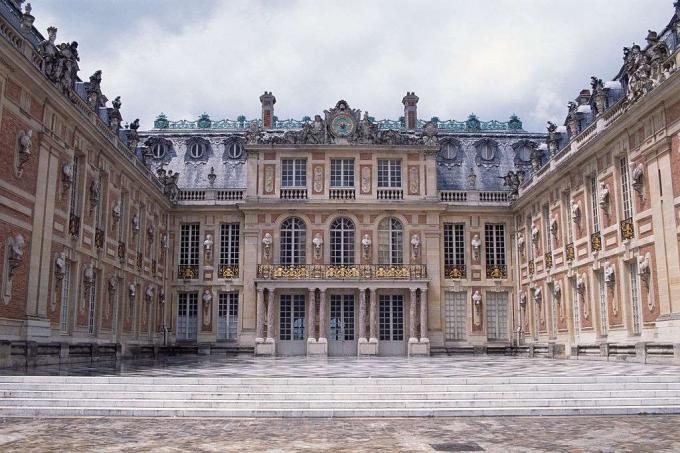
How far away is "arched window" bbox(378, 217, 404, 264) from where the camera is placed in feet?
110

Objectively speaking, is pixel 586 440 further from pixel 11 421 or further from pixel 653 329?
pixel 653 329

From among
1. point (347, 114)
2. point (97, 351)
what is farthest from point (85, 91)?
point (347, 114)

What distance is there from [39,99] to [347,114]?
691 inches

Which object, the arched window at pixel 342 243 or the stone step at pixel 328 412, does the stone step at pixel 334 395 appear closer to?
the stone step at pixel 328 412

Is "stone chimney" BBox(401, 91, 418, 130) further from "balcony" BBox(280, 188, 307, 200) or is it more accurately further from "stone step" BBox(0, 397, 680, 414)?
"stone step" BBox(0, 397, 680, 414)

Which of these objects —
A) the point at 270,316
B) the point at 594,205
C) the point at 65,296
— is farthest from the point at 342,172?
the point at 65,296

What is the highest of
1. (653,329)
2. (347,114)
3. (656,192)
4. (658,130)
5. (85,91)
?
(347,114)

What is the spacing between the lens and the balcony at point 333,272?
3272cm

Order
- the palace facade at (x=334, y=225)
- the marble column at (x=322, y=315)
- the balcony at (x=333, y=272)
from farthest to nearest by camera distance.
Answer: the balcony at (x=333, y=272) < the marble column at (x=322, y=315) < the palace facade at (x=334, y=225)

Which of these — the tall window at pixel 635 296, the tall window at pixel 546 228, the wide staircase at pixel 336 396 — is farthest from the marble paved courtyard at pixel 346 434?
the tall window at pixel 546 228

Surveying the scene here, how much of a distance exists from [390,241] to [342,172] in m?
4.16

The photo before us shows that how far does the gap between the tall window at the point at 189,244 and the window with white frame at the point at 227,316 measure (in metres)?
2.34

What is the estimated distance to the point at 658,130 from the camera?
1948 centimetres

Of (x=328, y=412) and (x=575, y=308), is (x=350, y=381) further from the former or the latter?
(x=575, y=308)
